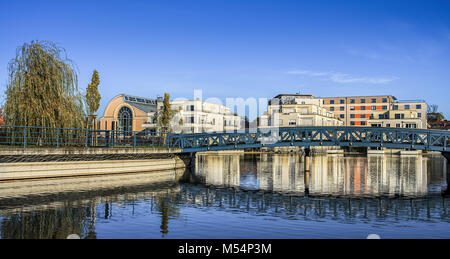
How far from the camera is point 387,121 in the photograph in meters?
106

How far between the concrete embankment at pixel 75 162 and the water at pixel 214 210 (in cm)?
128

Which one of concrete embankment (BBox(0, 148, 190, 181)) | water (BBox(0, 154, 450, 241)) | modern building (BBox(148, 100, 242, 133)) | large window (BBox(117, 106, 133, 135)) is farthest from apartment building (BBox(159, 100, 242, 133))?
water (BBox(0, 154, 450, 241))

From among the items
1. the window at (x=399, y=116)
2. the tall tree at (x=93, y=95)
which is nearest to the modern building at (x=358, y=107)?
the window at (x=399, y=116)

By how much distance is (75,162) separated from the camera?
29.0 meters

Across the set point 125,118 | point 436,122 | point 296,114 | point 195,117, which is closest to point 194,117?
point 195,117

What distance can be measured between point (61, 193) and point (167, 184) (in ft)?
26.6

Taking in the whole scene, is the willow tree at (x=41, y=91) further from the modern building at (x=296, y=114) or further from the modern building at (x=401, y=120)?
the modern building at (x=401, y=120)

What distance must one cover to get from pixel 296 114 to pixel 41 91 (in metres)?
82.8

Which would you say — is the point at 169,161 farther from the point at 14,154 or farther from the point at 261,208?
the point at 261,208

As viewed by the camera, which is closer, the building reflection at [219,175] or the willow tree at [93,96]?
the building reflection at [219,175]

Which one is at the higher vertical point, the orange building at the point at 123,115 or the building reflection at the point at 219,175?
the orange building at the point at 123,115

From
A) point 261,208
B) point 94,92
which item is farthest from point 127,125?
point 261,208

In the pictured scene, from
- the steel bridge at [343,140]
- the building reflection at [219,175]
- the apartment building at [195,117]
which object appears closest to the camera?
the building reflection at [219,175]

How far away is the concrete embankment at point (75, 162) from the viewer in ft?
82.8
